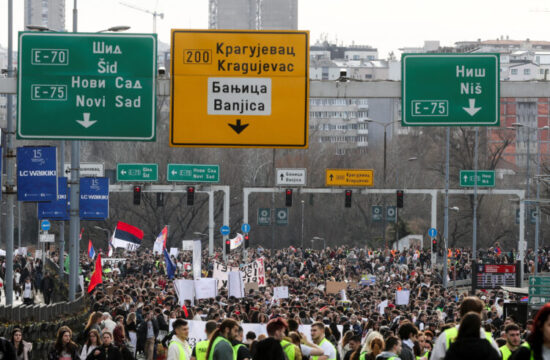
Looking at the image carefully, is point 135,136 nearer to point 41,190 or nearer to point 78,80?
point 78,80

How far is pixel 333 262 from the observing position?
57375mm

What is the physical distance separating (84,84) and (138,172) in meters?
39.1

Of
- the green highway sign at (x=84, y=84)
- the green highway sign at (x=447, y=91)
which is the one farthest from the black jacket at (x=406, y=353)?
the green highway sign at (x=84, y=84)

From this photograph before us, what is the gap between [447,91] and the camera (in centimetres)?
1855

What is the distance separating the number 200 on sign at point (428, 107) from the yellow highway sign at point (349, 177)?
136 feet

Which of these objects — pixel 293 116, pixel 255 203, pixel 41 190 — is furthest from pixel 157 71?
pixel 255 203

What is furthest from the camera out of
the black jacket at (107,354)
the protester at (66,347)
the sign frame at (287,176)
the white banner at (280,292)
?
the sign frame at (287,176)

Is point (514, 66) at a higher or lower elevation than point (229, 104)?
higher

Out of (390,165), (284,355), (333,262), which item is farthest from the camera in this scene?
(390,165)

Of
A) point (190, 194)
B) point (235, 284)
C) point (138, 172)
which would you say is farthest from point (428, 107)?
point (138, 172)

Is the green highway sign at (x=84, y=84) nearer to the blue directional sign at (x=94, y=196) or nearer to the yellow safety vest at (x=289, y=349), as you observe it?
the yellow safety vest at (x=289, y=349)

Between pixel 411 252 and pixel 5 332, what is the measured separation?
42785 mm

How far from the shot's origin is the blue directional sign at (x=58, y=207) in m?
28.7

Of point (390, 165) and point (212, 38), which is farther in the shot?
point (390, 165)
